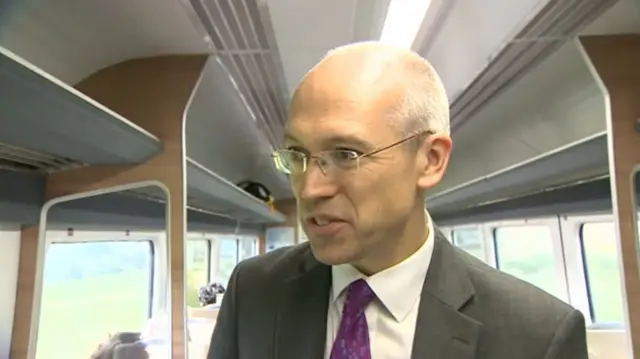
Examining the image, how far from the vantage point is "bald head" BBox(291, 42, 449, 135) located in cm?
102

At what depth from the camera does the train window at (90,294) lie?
3.54 m

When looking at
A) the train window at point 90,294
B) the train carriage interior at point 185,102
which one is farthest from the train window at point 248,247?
the train carriage interior at point 185,102

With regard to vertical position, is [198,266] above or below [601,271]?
above

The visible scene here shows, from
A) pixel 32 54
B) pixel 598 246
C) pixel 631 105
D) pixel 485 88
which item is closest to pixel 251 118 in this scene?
pixel 485 88

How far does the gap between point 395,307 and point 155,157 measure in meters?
1.51

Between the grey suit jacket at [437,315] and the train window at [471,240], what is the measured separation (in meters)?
6.95

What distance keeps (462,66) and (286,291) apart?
1872mm

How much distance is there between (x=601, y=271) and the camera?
234 inches

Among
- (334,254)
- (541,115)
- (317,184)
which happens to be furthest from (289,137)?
(541,115)

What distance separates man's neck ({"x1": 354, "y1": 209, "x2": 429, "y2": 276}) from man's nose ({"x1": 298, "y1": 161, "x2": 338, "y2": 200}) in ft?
0.56

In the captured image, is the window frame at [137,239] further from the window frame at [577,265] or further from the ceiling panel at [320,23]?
the window frame at [577,265]

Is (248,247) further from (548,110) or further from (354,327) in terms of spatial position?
(354,327)

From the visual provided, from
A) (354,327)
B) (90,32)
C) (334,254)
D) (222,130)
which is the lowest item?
(354,327)

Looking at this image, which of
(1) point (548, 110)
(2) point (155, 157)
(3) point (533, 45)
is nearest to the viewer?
(2) point (155, 157)
